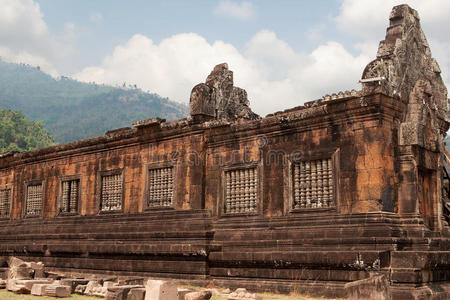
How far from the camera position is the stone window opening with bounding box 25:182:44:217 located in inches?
897

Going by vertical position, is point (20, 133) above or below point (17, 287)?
above

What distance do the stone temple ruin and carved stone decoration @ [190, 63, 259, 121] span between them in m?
0.04

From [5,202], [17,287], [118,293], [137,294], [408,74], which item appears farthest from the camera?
[5,202]

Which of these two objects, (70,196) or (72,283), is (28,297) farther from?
(70,196)

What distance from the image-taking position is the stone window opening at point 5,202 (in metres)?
24.8

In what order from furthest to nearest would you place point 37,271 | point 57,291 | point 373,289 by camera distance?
point 37,271 → point 57,291 → point 373,289

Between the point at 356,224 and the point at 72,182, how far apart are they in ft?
40.6

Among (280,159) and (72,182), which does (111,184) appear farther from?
(280,159)

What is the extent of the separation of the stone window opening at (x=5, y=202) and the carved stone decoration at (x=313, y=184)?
1555cm

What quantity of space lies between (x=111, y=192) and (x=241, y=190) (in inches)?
232

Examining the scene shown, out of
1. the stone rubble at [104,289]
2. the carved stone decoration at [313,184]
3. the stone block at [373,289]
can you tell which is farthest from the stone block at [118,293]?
the stone block at [373,289]

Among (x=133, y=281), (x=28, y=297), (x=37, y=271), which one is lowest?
(x=28, y=297)

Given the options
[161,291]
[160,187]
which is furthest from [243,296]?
[160,187]

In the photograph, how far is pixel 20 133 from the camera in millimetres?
78688
